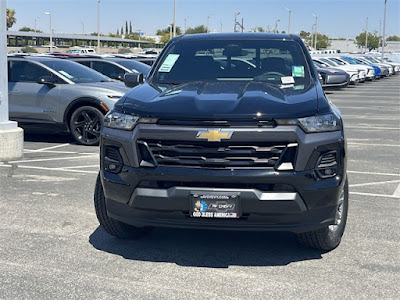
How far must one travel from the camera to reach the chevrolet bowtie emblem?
4.32 metres

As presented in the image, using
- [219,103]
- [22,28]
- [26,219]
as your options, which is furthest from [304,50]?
[22,28]

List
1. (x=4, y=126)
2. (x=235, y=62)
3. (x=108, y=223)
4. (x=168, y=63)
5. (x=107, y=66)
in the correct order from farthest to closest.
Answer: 1. (x=107, y=66)
2. (x=4, y=126)
3. (x=168, y=63)
4. (x=235, y=62)
5. (x=108, y=223)

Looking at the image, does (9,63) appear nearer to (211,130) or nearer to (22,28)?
(211,130)

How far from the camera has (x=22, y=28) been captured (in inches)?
6742

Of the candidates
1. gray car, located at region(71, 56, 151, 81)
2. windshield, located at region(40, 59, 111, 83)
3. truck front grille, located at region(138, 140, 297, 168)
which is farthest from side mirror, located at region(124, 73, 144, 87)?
gray car, located at region(71, 56, 151, 81)

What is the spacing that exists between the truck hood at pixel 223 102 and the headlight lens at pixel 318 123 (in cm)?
5

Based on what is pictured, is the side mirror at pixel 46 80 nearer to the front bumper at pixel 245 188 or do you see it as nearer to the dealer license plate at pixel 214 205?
the front bumper at pixel 245 188

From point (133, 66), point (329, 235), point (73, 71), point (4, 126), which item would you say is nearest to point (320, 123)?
point (329, 235)

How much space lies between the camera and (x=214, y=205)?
4.34m

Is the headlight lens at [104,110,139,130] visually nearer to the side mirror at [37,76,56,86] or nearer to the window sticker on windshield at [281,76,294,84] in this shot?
the window sticker on windshield at [281,76,294,84]

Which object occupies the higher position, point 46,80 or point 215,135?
point 215,135

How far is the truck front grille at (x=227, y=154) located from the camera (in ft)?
14.2

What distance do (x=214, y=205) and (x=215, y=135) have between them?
0.49 meters

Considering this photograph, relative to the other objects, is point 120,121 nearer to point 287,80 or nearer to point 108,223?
point 108,223
